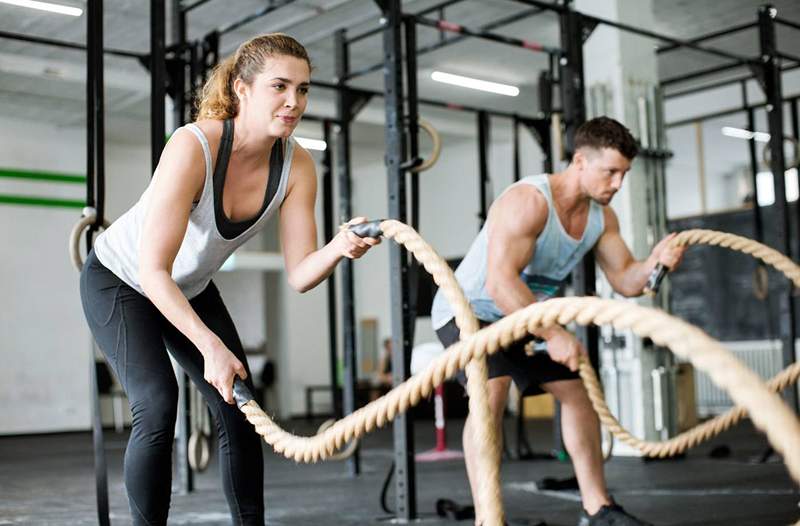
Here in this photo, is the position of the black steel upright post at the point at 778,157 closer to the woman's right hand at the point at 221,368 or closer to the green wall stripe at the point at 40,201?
the woman's right hand at the point at 221,368

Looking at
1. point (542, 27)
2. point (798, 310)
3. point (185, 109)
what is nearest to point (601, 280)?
point (185, 109)

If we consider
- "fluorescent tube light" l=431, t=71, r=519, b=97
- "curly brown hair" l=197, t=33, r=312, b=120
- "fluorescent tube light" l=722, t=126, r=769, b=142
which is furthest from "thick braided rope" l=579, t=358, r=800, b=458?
"fluorescent tube light" l=722, t=126, r=769, b=142

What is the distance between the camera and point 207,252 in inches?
86.2

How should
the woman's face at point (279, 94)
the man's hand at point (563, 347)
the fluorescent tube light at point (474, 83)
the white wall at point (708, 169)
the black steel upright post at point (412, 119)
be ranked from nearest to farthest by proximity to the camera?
the woman's face at point (279, 94) → the man's hand at point (563, 347) → the black steel upright post at point (412, 119) → the fluorescent tube light at point (474, 83) → the white wall at point (708, 169)

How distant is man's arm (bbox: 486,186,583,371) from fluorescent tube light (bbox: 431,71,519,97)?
607cm

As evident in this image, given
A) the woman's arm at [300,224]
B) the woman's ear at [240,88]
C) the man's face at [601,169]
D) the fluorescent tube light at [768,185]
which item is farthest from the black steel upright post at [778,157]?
the fluorescent tube light at [768,185]

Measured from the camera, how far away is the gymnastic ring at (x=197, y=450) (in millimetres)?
4785

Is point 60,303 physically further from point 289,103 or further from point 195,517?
point 289,103

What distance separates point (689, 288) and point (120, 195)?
6.81 metres

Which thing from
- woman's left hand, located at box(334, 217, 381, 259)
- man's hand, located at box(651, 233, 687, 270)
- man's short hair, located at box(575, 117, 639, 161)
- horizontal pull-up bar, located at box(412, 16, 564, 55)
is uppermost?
horizontal pull-up bar, located at box(412, 16, 564, 55)

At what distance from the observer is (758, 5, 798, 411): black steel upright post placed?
528 cm

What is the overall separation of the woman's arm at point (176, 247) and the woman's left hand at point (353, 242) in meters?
0.32

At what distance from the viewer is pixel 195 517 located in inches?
157

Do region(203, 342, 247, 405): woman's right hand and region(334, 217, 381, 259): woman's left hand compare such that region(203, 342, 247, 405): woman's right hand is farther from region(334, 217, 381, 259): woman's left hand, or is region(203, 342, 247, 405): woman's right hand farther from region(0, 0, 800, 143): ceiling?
region(0, 0, 800, 143): ceiling
